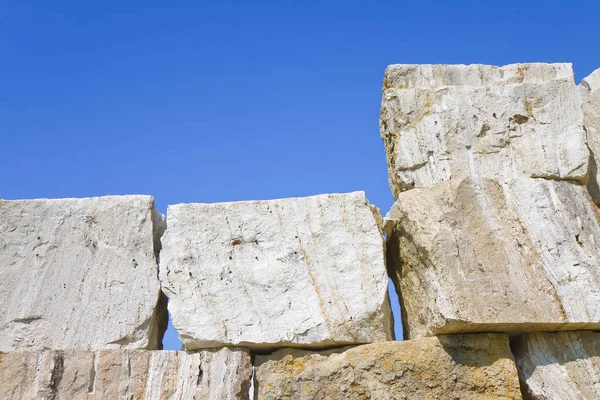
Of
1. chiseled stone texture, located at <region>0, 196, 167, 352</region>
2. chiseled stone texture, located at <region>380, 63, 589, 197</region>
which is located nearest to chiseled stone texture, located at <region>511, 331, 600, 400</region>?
chiseled stone texture, located at <region>380, 63, 589, 197</region>

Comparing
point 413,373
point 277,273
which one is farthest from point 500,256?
point 277,273

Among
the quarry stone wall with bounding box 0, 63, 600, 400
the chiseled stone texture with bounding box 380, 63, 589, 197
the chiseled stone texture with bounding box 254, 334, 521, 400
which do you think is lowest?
the chiseled stone texture with bounding box 254, 334, 521, 400

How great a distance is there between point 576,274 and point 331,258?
112 centimetres

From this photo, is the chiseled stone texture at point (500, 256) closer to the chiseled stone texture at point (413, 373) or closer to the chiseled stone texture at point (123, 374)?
the chiseled stone texture at point (413, 373)

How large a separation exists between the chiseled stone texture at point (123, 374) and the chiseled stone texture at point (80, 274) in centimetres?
8

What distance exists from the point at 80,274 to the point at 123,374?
56 centimetres

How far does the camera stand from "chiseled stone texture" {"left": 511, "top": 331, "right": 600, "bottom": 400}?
2934mm

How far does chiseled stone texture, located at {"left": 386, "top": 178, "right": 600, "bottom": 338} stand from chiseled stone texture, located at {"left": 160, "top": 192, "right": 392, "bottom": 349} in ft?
0.72

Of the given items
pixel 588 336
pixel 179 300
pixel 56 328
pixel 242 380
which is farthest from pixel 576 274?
pixel 56 328

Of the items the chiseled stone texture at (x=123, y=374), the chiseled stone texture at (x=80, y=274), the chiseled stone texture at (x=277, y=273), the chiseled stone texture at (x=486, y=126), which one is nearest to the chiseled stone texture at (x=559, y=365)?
the chiseled stone texture at (x=277, y=273)

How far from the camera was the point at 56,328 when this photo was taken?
328 centimetres

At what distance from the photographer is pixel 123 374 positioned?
124 inches

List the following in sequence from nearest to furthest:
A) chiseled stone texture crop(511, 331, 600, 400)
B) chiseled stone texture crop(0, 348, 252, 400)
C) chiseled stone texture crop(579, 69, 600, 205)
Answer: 1. chiseled stone texture crop(511, 331, 600, 400)
2. chiseled stone texture crop(0, 348, 252, 400)
3. chiseled stone texture crop(579, 69, 600, 205)

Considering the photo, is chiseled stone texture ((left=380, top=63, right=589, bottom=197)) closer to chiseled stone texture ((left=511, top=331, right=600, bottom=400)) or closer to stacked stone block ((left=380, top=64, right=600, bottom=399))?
stacked stone block ((left=380, top=64, right=600, bottom=399))
